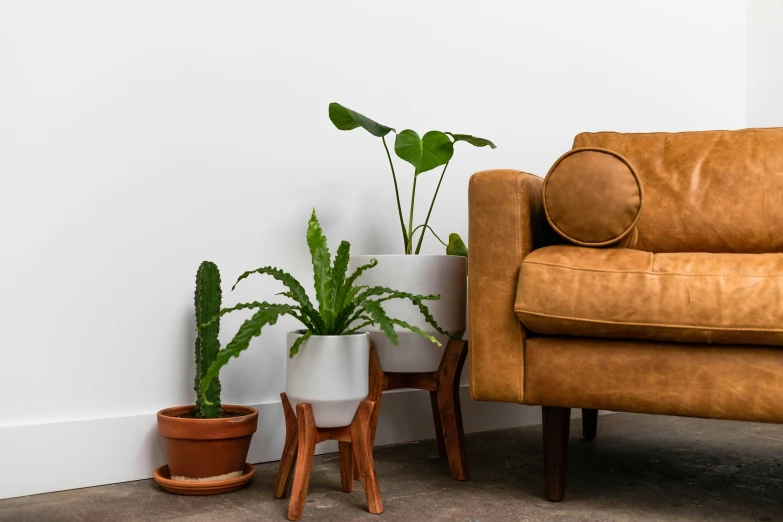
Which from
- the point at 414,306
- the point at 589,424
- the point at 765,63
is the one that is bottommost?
the point at 589,424

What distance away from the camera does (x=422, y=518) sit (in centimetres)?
145

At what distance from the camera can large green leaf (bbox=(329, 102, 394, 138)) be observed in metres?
1.70

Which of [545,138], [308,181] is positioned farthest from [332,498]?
[545,138]

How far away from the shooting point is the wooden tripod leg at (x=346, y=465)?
162 centimetres

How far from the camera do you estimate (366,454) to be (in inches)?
59.5

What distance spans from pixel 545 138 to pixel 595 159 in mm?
1006

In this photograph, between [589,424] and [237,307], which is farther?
[589,424]

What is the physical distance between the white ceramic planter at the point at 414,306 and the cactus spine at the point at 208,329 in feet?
1.12

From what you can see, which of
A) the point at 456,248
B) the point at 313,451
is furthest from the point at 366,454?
the point at 456,248

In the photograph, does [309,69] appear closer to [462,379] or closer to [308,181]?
[308,181]

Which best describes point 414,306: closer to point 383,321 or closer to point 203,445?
point 383,321

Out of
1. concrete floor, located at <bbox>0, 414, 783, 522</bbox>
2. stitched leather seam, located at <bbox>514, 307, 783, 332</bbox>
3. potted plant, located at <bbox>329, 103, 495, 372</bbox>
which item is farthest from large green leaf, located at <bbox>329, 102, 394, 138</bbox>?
concrete floor, located at <bbox>0, 414, 783, 522</bbox>

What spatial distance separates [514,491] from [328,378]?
0.50 m

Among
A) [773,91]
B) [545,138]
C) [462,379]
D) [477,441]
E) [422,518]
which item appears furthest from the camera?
[773,91]
